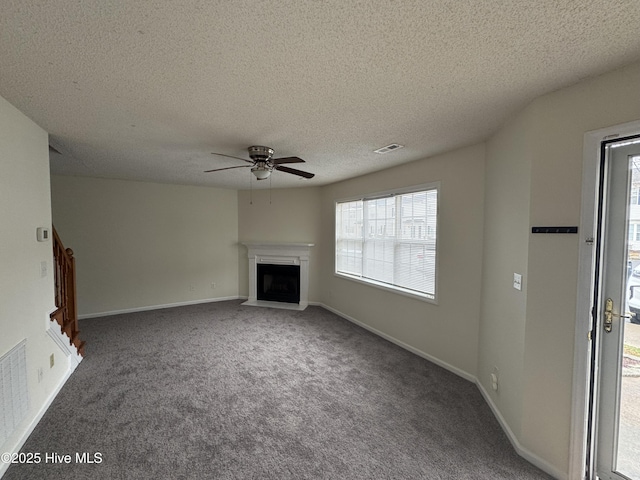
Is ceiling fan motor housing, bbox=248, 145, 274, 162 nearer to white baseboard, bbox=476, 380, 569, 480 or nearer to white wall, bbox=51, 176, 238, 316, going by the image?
white baseboard, bbox=476, 380, 569, 480

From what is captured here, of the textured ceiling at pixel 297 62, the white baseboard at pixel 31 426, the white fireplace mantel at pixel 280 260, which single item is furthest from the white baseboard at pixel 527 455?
the white fireplace mantel at pixel 280 260

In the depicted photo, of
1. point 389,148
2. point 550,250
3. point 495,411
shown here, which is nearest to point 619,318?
point 550,250

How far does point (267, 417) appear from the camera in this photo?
7.13ft

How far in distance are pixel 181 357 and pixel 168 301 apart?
2476 millimetres

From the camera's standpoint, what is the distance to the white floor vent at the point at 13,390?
1.72m

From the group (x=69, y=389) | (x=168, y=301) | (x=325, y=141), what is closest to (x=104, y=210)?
(x=168, y=301)

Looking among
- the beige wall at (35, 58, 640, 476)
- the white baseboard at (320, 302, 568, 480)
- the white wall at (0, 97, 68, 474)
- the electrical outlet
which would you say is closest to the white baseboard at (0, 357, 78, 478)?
the white wall at (0, 97, 68, 474)

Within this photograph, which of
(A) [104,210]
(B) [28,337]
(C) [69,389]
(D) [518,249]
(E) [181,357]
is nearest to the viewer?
(D) [518,249]

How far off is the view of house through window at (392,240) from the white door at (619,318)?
1594 mm

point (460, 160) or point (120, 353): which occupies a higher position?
point (460, 160)

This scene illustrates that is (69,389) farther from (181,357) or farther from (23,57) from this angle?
(23,57)

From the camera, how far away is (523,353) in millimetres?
1825

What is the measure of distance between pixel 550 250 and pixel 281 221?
4559mm

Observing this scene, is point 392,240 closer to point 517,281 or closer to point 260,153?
point 517,281
